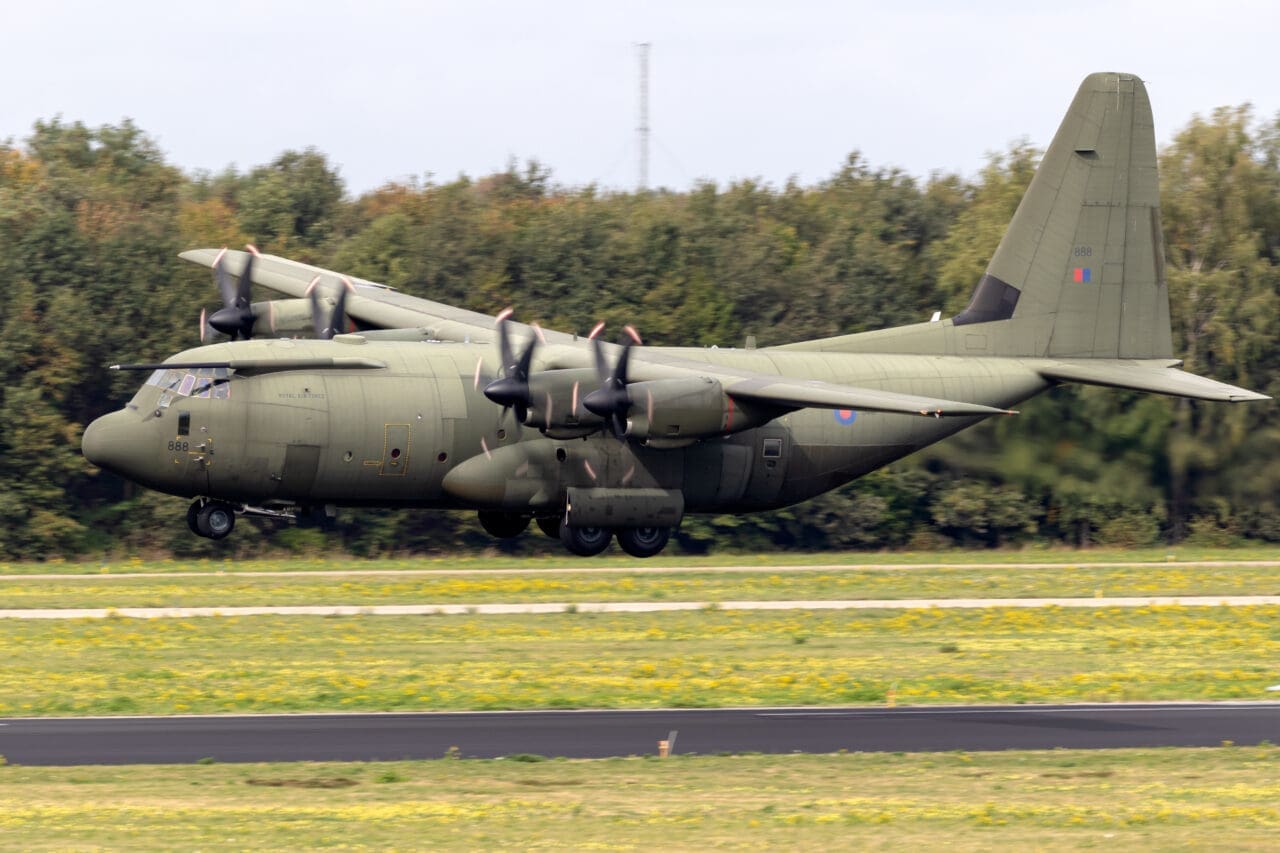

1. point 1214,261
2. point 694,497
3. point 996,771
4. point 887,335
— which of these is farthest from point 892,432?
point 996,771

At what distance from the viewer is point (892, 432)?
113ft

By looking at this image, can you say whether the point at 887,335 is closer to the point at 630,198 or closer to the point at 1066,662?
the point at 1066,662

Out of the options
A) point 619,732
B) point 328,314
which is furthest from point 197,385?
point 619,732

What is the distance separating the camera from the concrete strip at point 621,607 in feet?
88.0

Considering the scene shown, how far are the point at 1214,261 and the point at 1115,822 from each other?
117ft

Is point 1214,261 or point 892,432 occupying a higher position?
point 1214,261

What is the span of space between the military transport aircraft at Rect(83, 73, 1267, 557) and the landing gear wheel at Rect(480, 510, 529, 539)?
0.29 feet

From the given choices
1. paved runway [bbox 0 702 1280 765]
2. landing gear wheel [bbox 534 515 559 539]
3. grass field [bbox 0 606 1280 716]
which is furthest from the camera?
landing gear wheel [bbox 534 515 559 539]

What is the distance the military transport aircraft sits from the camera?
30391 mm

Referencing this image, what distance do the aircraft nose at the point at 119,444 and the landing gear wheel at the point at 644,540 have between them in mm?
9179

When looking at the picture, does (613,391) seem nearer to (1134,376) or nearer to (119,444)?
(119,444)

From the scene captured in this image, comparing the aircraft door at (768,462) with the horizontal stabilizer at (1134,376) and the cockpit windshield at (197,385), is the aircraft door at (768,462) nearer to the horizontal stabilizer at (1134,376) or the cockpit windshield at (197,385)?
the horizontal stabilizer at (1134,376)

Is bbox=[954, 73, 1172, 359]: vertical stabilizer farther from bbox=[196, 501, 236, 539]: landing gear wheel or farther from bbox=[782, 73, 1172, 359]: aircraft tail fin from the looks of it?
bbox=[196, 501, 236, 539]: landing gear wheel

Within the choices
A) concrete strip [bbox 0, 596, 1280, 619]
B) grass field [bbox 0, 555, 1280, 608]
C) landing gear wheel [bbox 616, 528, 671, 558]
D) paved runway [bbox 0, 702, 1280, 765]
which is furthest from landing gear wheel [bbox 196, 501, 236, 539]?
paved runway [bbox 0, 702, 1280, 765]
